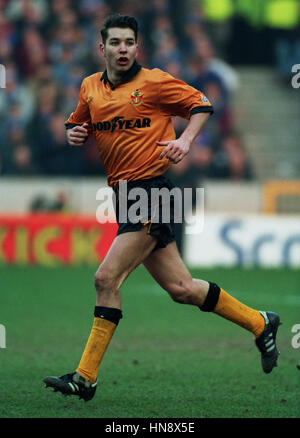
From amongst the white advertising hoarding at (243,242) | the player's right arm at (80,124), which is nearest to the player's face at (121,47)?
the player's right arm at (80,124)

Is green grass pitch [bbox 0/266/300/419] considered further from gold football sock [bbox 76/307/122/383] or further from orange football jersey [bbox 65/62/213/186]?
orange football jersey [bbox 65/62/213/186]

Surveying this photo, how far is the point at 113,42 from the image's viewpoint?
5.83m

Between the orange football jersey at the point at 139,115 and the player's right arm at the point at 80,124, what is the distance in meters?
0.14

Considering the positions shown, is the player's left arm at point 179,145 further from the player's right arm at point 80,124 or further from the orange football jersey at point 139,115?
the player's right arm at point 80,124

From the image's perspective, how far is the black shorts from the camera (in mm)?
5844

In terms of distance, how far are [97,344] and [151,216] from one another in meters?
0.84

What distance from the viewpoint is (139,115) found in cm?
588

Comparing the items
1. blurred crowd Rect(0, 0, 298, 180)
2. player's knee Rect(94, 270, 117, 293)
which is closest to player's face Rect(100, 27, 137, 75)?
player's knee Rect(94, 270, 117, 293)

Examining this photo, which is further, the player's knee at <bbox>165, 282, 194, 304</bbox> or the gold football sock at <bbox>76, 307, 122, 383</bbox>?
the player's knee at <bbox>165, 282, 194, 304</bbox>

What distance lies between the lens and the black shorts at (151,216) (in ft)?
19.2

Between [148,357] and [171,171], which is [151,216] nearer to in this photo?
[148,357]

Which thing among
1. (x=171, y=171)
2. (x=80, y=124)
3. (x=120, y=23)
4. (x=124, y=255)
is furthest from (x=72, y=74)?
(x=124, y=255)
